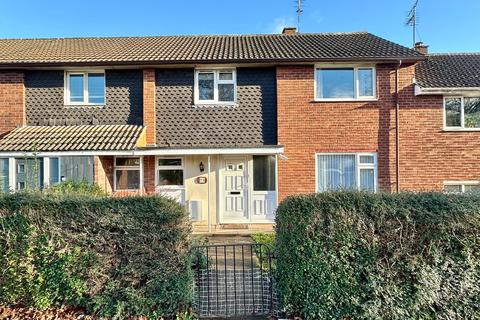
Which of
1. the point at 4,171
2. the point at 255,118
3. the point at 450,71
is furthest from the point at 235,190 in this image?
the point at 450,71

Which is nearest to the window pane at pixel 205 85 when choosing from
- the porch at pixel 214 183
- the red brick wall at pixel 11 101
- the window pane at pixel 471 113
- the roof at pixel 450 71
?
the porch at pixel 214 183

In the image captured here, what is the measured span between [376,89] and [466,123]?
3.28 metres

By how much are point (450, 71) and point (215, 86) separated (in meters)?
8.89

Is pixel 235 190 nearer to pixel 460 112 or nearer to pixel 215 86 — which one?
pixel 215 86

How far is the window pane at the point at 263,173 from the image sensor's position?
38.6 ft

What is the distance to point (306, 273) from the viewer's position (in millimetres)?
4020

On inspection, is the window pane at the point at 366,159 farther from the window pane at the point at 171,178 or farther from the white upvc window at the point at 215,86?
the window pane at the point at 171,178

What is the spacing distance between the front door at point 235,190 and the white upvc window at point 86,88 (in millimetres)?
5157

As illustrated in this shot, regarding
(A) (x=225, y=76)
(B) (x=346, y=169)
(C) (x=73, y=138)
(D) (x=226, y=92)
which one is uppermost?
(A) (x=225, y=76)

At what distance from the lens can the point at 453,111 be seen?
11383mm

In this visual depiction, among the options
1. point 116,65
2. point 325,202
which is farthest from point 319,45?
point 325,202

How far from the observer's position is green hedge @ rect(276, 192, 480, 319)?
3.86 metres

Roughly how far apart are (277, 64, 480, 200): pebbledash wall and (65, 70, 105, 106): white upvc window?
639 cm

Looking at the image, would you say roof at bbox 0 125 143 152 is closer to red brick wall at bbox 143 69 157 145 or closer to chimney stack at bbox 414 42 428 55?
red brick wall at bbox 143 69 157 145
